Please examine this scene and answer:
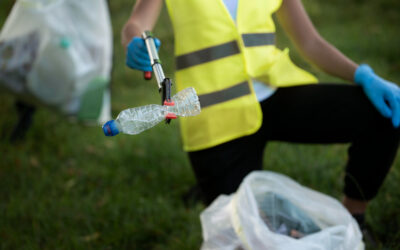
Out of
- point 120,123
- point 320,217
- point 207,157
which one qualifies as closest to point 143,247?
point 207,157

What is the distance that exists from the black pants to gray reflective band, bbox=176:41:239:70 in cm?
25

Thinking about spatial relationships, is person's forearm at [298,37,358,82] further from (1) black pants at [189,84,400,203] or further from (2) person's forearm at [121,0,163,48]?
(2) person's forearm at [121,0,163,48]

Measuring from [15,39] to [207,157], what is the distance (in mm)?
1464

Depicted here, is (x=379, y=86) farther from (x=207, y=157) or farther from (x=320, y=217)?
(x=207, y=157)

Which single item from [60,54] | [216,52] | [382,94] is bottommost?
[60,54]

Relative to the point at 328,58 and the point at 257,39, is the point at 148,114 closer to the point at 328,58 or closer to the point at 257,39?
the point at 257,39

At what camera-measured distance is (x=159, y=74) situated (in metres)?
1.06

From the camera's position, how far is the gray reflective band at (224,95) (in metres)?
1.34

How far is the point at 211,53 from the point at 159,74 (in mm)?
299

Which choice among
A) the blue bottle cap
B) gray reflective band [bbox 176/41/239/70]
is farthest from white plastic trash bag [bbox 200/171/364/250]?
the blue bottle cap

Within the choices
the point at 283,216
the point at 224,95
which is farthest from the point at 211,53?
the point at 283,216

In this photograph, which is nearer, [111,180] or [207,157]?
[207,157]

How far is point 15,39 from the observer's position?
2.36 meters

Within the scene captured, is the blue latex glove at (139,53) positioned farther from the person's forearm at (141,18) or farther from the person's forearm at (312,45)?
the person's forearm at (312,45)
